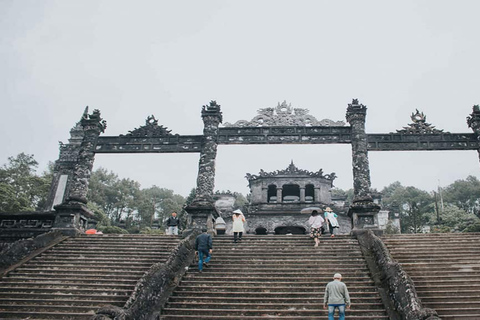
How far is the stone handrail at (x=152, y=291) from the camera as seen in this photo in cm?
646

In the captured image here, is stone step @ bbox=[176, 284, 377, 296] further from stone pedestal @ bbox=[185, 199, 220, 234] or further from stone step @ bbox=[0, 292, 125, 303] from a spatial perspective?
stone pedestal @ bbox=[185, 199, 220, 234]

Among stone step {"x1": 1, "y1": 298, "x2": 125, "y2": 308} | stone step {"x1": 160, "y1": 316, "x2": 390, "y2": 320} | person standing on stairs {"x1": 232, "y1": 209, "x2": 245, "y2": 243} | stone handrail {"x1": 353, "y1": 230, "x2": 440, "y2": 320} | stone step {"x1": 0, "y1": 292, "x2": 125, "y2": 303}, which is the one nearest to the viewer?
stone handrail {"x1": 353, "y1": 230, "x2": 440, "y2": 320}

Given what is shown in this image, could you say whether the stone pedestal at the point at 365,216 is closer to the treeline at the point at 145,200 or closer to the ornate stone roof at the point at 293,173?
the ornate stone roof at the point at 293,173

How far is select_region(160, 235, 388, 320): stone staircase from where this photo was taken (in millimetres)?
7574

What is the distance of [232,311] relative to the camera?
7.60 metres

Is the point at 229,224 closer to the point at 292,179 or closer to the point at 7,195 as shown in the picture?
the point at 292,179

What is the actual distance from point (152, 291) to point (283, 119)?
35.1 ft

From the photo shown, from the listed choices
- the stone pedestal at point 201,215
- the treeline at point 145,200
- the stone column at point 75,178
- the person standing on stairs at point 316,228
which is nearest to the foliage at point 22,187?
the treeline at point 145,200

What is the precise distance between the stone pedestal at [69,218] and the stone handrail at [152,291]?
550 cm

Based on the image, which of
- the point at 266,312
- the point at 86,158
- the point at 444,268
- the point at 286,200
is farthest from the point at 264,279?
the point at 286,200

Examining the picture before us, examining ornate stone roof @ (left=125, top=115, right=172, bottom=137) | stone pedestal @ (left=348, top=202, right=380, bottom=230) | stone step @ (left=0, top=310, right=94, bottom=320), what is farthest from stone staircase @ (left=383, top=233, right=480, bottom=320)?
ornate stone roof @ (left=125, top=115, right=172, bottom=137)

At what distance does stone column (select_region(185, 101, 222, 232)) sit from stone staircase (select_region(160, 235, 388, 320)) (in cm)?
245

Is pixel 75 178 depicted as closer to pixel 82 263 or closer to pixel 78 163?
pixel 78 163

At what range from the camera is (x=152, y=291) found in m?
7.70
